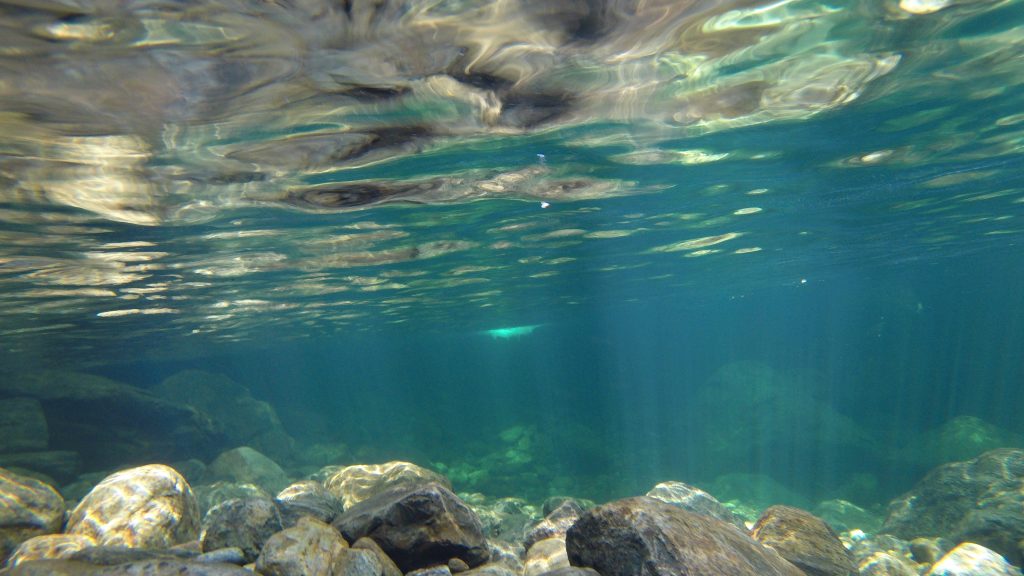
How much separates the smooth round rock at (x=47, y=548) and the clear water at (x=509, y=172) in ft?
18.2

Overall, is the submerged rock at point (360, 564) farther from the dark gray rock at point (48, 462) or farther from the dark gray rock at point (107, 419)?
the dark gray rock at point (107, 419)

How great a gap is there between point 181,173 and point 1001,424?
44.4m

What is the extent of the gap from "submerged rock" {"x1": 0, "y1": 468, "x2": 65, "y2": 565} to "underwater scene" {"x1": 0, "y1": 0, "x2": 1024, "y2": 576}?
4 centimetres

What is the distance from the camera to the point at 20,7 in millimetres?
5691

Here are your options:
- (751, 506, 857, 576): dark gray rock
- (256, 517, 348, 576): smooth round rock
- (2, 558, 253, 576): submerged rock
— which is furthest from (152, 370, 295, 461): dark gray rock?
(2, 558, 253, 576): submerged rock

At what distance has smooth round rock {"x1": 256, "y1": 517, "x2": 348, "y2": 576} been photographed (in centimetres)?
503

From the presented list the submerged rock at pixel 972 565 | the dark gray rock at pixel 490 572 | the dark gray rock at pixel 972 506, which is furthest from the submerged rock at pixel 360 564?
the dark gray rock at pixel 972 506

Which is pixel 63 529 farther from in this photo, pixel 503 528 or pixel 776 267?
pixel 776 267

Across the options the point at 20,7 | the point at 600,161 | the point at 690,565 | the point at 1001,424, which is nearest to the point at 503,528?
the point at 600,161

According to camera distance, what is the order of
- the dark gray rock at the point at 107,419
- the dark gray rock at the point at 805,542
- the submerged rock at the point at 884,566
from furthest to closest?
the dark gray rock at the point at 107,419 → the submerged rock at the point at 884,566 → the dark gray rock at the point at 805,542

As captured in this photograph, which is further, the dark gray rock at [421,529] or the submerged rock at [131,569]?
the dark gray rock at [421,529]

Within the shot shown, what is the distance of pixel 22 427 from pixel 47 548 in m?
24.5

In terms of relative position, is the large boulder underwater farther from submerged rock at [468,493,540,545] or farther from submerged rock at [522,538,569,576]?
submerged rock at [522,538,569,576]

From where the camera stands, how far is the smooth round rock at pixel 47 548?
19.7 feet
